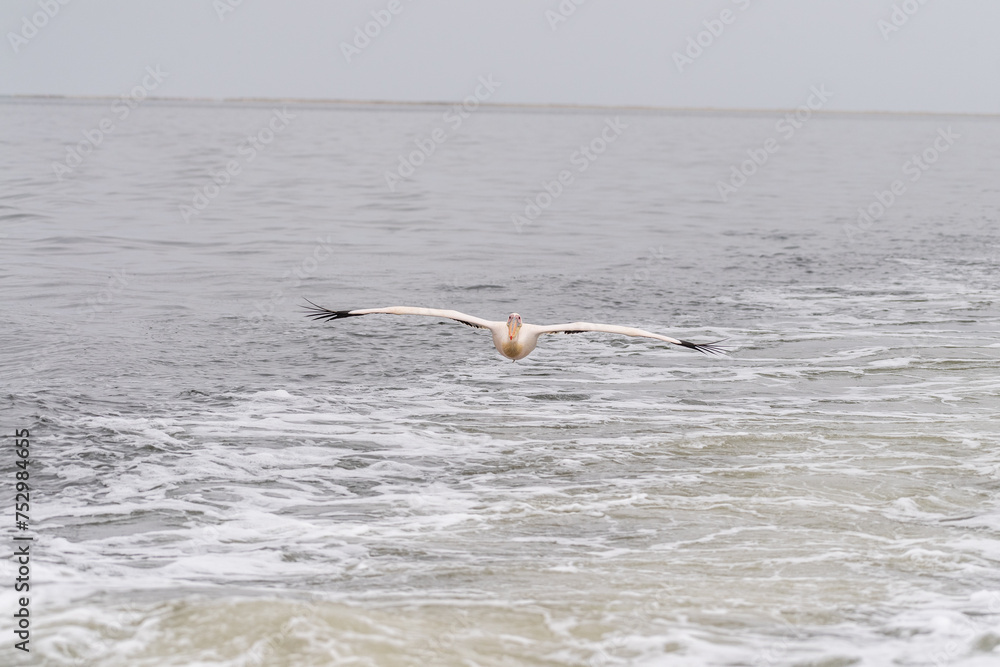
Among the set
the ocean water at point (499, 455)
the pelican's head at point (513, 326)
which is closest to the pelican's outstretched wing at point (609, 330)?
the pelican's head at point (513, 326)

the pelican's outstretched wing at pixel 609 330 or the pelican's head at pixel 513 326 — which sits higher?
the pelican's head at pixel 513 326

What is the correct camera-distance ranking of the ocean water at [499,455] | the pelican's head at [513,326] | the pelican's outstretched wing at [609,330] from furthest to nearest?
the pelican's head at [513,326] → the pelican's outstretched wing at [609,330] → the ocean water at [499,455]

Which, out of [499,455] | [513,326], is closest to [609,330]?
[513,326]

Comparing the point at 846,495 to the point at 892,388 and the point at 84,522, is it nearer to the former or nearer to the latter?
the point at 892,388

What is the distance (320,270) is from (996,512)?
53.3ft

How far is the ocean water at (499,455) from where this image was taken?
23.4 ft

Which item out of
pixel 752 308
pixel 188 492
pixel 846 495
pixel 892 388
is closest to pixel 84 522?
pixel 188 492

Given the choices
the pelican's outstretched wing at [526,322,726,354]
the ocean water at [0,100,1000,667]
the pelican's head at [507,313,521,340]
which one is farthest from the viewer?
the pelican's head at [507,313,521,340]

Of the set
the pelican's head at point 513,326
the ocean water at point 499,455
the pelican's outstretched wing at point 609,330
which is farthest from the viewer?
the pelican's head at point 513,326

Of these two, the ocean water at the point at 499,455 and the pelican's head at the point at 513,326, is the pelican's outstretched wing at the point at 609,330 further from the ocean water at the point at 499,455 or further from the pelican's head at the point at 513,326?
the ocean water at the point at 499,455

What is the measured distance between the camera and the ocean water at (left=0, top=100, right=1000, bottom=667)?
7133mm

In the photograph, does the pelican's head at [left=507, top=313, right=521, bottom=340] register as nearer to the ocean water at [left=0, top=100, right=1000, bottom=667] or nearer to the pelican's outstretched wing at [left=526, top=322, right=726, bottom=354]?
the pelican's outstretched wing at [left=526, top=322, right=726, bottom=354]

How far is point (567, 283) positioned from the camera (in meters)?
21.6

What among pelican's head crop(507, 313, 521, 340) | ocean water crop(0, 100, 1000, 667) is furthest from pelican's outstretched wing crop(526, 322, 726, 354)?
ocean water crop(0, 100, 1000, 667)
